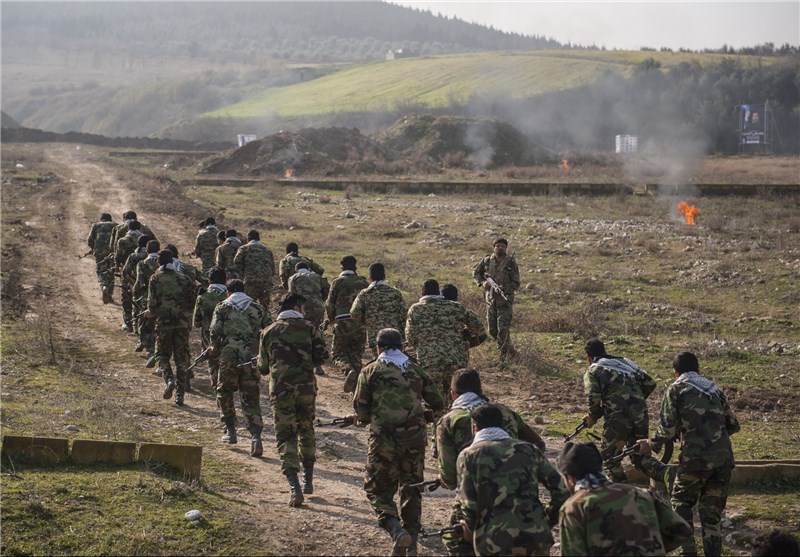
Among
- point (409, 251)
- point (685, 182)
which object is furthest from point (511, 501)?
point (685, 182)

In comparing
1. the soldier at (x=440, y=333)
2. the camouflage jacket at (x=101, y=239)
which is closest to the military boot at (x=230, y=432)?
the soldier at (x=440, y=333)

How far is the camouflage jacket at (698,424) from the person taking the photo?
827 cm

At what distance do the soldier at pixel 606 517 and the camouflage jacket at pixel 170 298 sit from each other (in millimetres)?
9024

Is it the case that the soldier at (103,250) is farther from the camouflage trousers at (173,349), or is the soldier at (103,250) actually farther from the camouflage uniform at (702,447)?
the camouflage uniform at (702,447)

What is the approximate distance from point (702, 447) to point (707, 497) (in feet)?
1.54

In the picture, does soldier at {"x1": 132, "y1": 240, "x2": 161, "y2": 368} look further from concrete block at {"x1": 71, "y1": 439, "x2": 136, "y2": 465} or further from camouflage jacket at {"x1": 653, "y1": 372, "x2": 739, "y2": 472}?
camouflage jacket at {"x1": 653, "y1": 372, "x2": 739, "y2": 472}

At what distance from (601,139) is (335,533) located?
243ft

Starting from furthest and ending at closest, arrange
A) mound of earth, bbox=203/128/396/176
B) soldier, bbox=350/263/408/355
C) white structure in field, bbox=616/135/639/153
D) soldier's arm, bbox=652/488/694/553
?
white structure in field, bbox=616/135/639/153 < mound of earth, bbox=203/128/396/176 < soldier, bbox=350/263/408/355 < soldier's arm, bbox=652/488/694/553

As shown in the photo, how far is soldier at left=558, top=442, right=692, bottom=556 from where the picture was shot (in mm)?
5676

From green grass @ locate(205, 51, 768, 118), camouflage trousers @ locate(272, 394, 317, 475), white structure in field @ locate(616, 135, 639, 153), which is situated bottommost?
camouflage trousers @ locate(272, 394, 317, 475)

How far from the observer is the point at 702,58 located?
9038 centimetres

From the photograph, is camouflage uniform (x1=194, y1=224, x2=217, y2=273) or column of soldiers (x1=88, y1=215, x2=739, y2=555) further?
camouflage uniform (x1=194, y1=224, x2=217, y2=273)

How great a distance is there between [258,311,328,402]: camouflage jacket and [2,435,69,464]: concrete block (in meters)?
2.27

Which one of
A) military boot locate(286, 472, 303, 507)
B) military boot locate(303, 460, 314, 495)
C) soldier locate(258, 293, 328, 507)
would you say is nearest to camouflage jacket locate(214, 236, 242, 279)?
soldier locate(258, 293, 328, 507)
